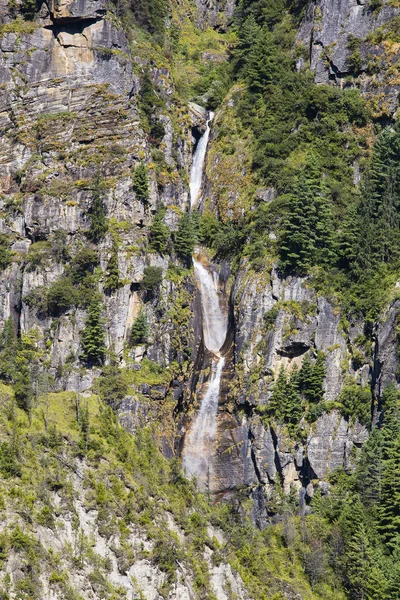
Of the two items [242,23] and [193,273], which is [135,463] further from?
[242,23]

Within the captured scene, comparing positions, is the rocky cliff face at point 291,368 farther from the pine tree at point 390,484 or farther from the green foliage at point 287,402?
the pine tree at point 390,484

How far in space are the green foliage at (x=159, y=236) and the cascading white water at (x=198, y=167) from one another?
450 inches

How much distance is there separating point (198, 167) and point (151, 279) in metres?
22.2

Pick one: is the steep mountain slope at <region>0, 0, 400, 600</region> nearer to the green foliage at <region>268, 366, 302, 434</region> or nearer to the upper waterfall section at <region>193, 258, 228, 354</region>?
the green foliage at <region>268, 366, 302, 434</region>

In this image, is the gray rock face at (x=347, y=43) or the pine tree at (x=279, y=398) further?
the gray rock face at (x=347, y=43)

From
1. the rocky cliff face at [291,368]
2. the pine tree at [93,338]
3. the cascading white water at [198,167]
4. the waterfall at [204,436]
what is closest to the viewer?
the rocky cliff face at [291,368]

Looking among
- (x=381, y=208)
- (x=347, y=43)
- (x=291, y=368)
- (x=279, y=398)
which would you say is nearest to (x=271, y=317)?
(x=291, y=368)

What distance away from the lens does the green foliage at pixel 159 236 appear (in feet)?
333

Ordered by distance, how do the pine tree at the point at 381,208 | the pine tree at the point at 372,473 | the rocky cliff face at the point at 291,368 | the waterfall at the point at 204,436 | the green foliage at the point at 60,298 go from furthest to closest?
the pine tree at the point at 381,208 < the green foliage at the point at 60,298 < the waterfall at the point at 204,436 < the rocky cliff face at the point at 291,368 < the pine tree at the point at 372,473

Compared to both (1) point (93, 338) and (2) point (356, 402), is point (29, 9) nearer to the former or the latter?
(1) point (93, 338)

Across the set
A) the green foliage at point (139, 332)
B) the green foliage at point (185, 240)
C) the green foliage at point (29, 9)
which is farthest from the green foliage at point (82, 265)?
the green foliage at point (29, 9)

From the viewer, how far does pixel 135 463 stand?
284 ft

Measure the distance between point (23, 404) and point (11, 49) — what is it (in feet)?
140

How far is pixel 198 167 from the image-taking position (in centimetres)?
11706
